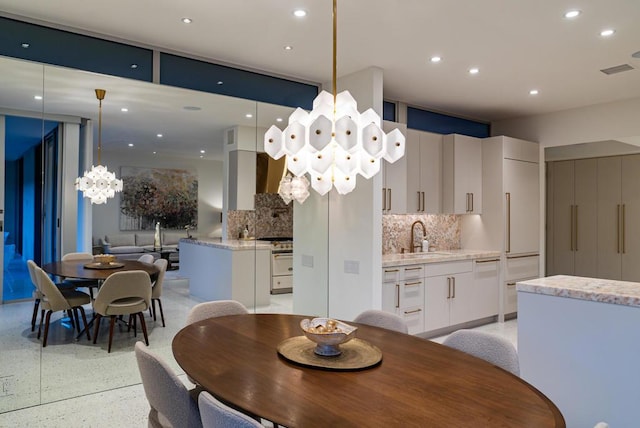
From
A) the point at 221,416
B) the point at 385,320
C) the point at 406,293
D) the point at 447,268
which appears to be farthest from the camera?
the point at 447,268

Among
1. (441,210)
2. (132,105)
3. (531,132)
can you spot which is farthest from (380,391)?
(531,132)

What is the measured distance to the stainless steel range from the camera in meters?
4.50

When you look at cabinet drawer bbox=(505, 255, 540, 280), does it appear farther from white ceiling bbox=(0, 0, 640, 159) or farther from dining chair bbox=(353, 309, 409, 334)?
dining chair bbox=(353, 309, 409, 334)

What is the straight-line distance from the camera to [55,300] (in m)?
3.38

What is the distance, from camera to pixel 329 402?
1.50 meters

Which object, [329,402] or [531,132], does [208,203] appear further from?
[531,132]

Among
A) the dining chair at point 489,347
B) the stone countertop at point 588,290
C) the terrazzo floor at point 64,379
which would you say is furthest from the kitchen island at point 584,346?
the terrazzo floor at point 64,379

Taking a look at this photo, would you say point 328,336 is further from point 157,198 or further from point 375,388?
point 157,198

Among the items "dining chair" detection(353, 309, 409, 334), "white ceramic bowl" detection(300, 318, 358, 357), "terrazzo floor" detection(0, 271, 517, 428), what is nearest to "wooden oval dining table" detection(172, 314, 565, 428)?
"white ceramic bowl" detection(300, 318, 358, 357)

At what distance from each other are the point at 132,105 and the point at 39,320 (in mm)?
1804

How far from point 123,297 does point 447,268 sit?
11.1ft

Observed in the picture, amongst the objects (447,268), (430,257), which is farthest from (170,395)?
(447,268)

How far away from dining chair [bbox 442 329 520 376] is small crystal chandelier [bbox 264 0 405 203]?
957 millimetres

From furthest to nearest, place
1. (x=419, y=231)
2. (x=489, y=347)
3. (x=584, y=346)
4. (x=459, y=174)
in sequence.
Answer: (x=419, y=231) < (x=459, y=174) < (x=584, y=346) < (x=489, y=347)
